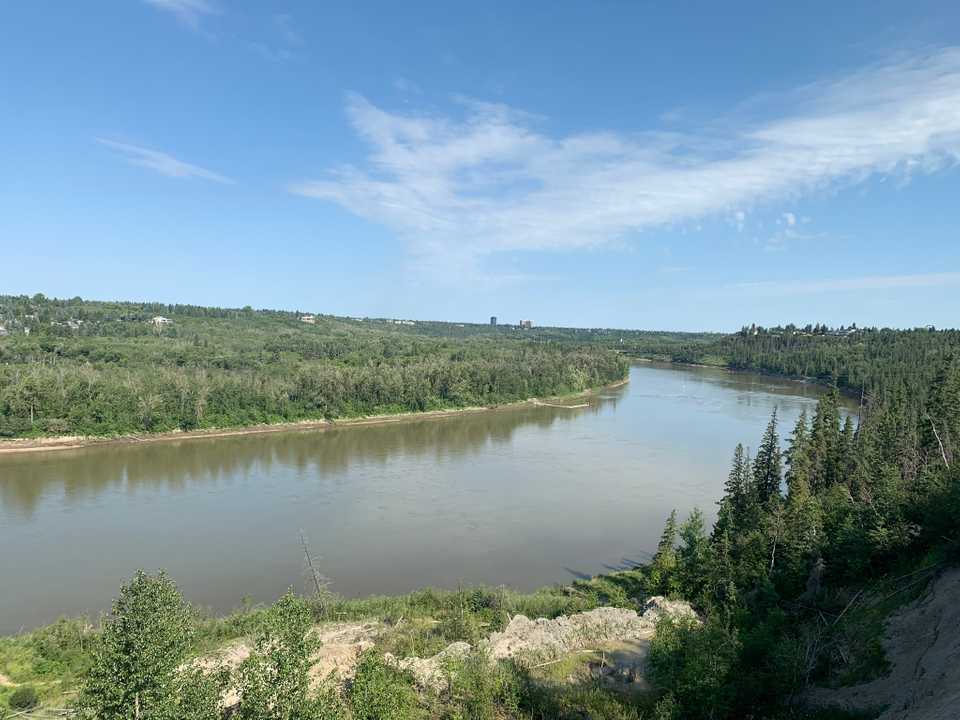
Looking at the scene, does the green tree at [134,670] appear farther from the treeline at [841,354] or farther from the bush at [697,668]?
the treeline at [841,354]

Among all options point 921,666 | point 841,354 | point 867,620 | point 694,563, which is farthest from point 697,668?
point 841,354

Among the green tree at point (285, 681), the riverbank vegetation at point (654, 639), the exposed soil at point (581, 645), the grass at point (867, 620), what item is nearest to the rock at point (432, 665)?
the exposed soil at point (581, 645)

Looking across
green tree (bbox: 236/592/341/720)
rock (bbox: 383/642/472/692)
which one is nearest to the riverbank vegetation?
green tree (bbox: 236/592/341/720)

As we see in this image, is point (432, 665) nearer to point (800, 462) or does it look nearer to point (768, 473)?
point (768, 473)

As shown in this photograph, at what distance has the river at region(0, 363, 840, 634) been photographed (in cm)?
2505

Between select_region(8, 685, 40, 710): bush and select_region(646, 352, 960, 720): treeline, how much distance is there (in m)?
14.5

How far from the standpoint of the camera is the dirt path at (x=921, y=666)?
1027 centimetres

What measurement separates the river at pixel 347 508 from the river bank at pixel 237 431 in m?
1.84

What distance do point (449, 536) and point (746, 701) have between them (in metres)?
18.7

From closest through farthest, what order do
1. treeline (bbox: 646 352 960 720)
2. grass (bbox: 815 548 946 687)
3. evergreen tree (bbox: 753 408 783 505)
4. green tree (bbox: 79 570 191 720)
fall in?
green tree (bbox: 79 570 191 720) < treeline (bbox: 646 352 960 720) < grass (bbox: 815 548 946 687) < evergreen tree (bbox: 753 408 783 505)

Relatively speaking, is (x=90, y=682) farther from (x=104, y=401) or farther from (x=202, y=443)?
(x=104, y=401)

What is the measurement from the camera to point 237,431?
57.0m

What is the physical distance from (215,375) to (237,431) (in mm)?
9596

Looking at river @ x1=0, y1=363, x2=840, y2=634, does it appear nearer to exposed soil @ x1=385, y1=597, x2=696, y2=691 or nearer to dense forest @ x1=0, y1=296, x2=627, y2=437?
dense forest @ x1=0, y1=296, x2=627, y2=437
